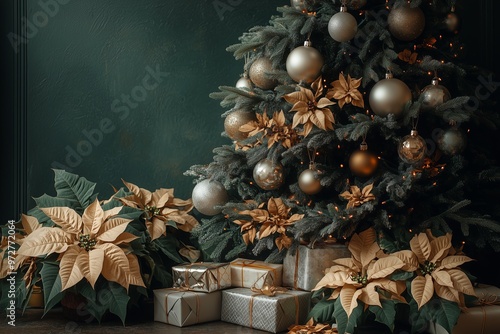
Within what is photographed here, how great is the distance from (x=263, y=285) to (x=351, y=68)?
746 mm

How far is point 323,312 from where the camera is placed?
1929 millimetres

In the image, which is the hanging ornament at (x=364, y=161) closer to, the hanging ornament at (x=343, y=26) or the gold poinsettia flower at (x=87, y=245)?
the hanging ornament at (x=343, y=26)

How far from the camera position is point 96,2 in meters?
2.57

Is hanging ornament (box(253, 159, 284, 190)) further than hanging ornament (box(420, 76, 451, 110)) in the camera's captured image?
Yes

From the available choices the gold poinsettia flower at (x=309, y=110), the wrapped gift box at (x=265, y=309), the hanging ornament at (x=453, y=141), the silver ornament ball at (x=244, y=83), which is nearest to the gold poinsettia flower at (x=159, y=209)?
the wrapped gift box at (x=265, y=309)

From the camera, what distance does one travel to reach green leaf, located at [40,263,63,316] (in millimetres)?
1979

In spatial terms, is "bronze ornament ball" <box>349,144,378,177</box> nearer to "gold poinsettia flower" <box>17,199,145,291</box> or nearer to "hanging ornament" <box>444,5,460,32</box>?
"hanging ornament" <box>444,5,460,32</box>

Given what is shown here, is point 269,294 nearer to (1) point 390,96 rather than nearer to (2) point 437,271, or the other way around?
(2) point 437,271

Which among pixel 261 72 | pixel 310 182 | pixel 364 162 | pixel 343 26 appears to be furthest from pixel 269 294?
pixel 343 26

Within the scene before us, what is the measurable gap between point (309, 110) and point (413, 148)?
0.33m

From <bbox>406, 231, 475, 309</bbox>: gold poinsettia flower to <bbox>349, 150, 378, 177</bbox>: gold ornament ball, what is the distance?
0.24m

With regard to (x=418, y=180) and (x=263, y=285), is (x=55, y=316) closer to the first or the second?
(x=263, y=285)

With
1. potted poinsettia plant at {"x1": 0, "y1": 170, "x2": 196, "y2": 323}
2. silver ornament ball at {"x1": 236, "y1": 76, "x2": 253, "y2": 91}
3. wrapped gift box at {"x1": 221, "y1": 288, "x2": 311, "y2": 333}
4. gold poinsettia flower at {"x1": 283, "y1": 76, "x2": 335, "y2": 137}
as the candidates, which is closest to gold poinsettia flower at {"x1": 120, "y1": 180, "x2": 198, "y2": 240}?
potted poinsettia plant at {"x1": 0, "y1": 170, "x2": 196, "y2": 323}

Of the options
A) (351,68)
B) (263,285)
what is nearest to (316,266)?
(263,285)
